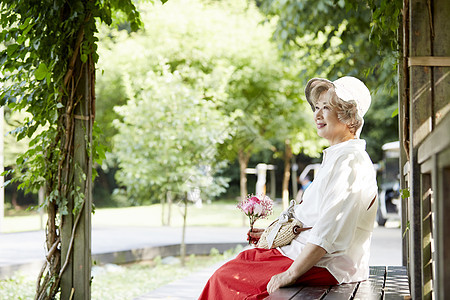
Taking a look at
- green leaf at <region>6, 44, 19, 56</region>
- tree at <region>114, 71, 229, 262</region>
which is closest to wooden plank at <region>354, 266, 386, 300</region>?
green leaf at <region>6, 44, 19, 56</region>

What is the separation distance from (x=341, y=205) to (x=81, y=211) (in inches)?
67.5

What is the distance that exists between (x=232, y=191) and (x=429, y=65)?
32811mm

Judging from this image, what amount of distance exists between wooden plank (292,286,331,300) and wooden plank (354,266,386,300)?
0.14 metres

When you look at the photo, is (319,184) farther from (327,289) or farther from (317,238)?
(327,289)

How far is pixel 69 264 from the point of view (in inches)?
143

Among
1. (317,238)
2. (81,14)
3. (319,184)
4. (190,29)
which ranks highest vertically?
(190,29)

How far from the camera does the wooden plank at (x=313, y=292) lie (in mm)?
2479

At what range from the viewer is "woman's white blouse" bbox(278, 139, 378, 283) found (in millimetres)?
2561

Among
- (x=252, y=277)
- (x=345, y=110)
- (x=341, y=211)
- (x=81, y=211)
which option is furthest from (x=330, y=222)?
(x=81, y=211)

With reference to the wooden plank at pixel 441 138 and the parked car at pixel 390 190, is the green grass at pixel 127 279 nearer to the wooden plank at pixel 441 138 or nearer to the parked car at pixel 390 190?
the wooden plank at pixel 441 138

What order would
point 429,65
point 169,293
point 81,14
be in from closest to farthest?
point 429,65 < point 81,14 < point 169,293

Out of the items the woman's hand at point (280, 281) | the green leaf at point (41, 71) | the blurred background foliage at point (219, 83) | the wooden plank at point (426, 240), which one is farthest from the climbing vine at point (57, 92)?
the wooden plank at point (426, 240)

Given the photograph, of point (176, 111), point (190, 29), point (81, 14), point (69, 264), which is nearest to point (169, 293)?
point (69, 264)

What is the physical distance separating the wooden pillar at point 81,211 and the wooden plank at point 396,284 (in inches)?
68.0
